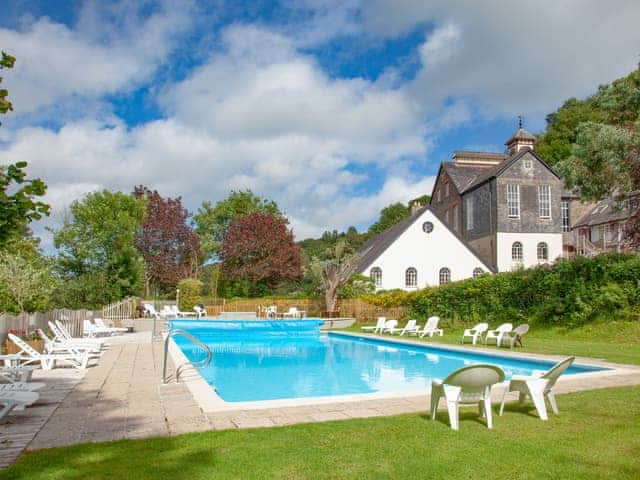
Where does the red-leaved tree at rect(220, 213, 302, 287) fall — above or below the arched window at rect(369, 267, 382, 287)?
above

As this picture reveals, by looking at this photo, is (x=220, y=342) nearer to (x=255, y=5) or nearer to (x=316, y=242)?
(x=255, y=5)

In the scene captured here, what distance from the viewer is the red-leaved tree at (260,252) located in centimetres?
3749

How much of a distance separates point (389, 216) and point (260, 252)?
32.4 meters

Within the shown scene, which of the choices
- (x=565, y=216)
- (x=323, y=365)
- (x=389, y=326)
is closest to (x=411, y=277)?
(x=389, y=326)

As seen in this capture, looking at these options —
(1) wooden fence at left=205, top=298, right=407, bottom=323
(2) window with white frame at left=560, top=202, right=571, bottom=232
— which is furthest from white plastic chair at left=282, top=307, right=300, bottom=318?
(2) window with white frame at left=560, top=202, right=571, bottom=232

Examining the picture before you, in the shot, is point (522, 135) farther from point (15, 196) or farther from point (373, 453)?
point (15, 196)

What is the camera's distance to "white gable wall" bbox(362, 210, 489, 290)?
33.4 meters

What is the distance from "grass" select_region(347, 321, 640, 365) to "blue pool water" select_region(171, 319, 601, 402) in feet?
5.03

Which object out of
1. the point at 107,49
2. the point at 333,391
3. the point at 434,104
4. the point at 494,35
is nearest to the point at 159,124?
the point at 107,49

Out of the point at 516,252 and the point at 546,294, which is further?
the point at 516,252

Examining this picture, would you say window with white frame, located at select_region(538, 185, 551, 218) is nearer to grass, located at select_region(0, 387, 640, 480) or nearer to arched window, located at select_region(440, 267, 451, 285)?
arched window, located at select_region(440, 267, 451, 285)

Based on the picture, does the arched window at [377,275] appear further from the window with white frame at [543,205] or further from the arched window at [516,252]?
the window with white frame at [543,205]

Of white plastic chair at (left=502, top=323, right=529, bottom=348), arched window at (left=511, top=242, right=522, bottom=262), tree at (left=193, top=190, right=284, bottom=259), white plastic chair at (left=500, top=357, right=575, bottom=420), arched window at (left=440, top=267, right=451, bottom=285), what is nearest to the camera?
white plastic chair at (left=500, top=357, right=575, bottom=420)

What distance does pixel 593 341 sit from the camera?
53.8 ft
